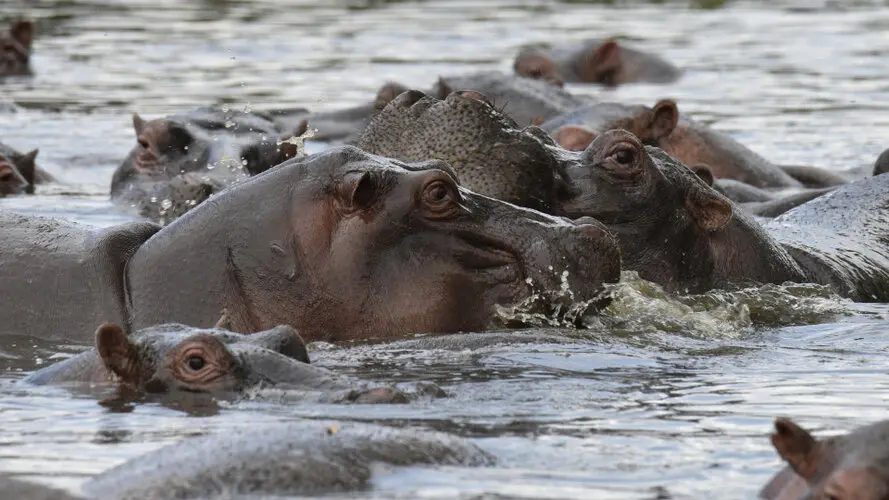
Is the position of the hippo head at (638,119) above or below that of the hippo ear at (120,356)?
below

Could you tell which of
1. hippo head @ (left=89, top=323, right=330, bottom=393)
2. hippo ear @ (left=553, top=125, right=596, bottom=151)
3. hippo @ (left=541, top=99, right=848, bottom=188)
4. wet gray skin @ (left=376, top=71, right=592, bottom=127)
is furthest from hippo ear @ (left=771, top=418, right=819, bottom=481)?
wet gray skin @ (left=376, top=71, right=592, bottom=127)

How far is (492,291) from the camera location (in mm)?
6945

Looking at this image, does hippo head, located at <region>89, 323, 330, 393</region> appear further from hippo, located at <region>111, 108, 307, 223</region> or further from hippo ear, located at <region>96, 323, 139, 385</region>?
hippo, located at <region>111, 108, 307, 223</region>

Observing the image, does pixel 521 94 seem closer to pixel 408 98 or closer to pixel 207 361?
pixel 408 98

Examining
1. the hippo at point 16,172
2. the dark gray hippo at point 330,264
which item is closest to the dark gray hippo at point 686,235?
the dark gray hippo at point 330,264

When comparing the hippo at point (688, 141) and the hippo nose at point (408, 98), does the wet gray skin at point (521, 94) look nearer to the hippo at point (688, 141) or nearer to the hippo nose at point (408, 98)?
the hippo at point (688, 141)

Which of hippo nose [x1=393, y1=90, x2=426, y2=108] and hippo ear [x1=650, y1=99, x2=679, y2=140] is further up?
hippo nose [x1=393, y1=90, x2=426, y2=108]

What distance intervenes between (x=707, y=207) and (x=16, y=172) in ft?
20.9

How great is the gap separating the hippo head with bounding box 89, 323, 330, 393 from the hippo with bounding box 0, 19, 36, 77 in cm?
1495

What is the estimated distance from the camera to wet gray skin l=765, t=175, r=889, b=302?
8.58 meters

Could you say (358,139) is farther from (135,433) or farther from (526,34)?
(526,34)

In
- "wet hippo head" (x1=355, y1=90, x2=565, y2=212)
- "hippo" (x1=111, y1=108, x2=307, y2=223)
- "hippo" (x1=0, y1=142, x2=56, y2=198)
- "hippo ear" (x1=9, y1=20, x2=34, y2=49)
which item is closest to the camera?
"wet hippo head" (x1=355, y1=90, x2=565, y2=212)

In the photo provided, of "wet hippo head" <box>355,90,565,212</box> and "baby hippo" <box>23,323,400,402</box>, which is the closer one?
"baby hippo" <box>23,323,400,402</box>

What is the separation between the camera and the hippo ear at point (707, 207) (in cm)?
Answer: 806
